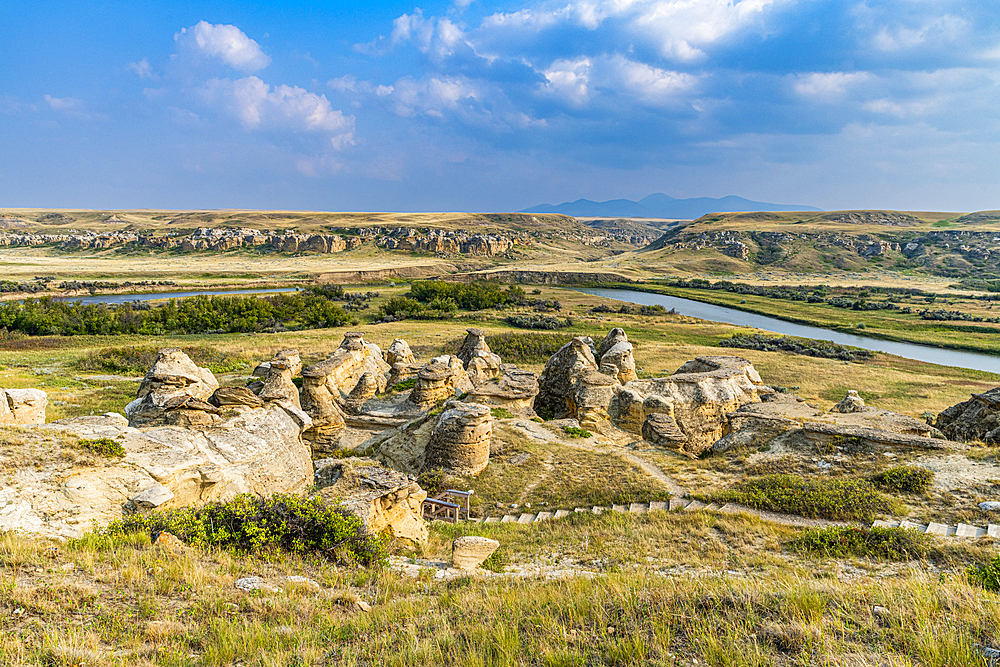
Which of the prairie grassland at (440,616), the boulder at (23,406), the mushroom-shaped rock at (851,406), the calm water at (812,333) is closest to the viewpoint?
the prairie grassland at (440,616)

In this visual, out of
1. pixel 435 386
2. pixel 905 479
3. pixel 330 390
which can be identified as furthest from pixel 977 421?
pixel 330 390

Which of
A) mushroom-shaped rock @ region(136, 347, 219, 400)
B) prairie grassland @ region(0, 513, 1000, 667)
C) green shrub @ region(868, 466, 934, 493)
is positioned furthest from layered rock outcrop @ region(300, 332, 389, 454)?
green shrub @ region(868, 466, 934, 493)

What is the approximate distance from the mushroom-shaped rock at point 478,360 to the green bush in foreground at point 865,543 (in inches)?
767

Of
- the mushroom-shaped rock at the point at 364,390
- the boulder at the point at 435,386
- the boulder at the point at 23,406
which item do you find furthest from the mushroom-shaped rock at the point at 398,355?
the boulder at the point at 23,406

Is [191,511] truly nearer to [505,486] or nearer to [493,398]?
[505,486]

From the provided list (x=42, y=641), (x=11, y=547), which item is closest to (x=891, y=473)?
(x=42, y=641)

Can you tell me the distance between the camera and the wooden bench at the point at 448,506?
50.5ft

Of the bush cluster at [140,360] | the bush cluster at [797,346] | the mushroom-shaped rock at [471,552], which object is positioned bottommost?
the bush cluster at [140,360]

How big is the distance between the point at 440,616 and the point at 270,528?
4633mm

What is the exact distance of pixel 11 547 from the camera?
23.8 feet

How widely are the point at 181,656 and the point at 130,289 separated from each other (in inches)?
4086

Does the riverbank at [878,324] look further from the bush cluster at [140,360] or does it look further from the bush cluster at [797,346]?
the bush cluster at [140,360]

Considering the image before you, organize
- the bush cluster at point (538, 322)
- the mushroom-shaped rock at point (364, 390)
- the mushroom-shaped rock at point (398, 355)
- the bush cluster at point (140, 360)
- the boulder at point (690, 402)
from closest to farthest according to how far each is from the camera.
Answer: the boulder at point (690, 402), the mushroom-shaped rock at point (364, 390), the mushroom-shaped rock at point (398, 355), the bush cluster at point (140, 360), the bush cluster at point (538, 322)

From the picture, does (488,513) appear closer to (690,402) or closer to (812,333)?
(690,402)
